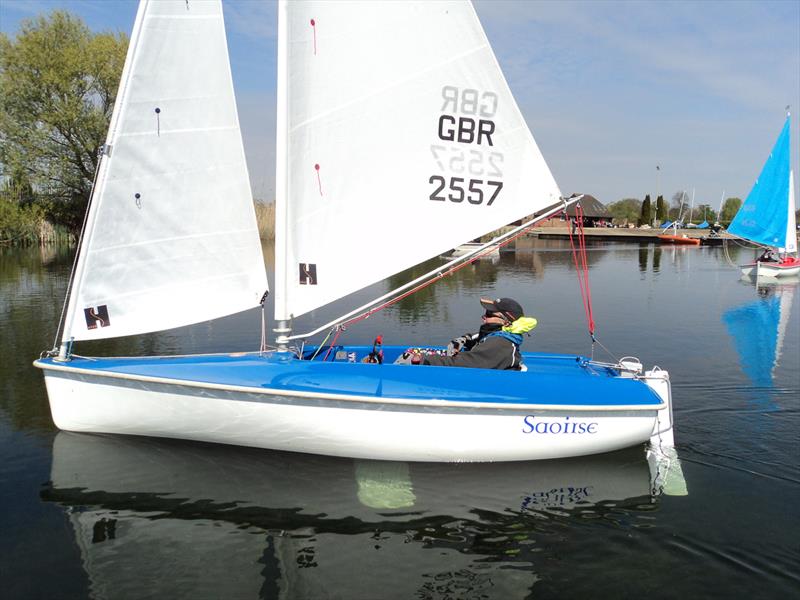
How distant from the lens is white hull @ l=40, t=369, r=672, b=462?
5867 millimetres

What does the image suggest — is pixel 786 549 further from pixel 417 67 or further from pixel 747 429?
pixel 417 67

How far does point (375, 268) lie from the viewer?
662 centimetres

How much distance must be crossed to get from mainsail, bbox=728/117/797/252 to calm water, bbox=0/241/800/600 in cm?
2327

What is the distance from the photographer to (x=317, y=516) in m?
5.37

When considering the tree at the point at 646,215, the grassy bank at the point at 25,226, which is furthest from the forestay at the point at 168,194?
the tree at the point at 646,215

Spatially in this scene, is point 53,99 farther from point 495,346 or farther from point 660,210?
point 660,210

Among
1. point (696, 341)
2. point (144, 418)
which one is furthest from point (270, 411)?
point (696, 341)

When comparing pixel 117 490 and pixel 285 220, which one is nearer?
pixel 117 490

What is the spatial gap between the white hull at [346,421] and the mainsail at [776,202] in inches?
1068

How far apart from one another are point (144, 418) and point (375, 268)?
10.1 ft

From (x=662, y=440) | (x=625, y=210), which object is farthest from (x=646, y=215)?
(x=662, y=440)

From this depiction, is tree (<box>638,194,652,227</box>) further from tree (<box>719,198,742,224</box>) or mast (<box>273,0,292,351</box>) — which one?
mast (<box>273,0,292,351</box>)

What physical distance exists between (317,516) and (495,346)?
102 inches

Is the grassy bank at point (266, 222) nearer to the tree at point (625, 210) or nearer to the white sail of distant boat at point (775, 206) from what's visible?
the white sail of distant boat at point (775, 206)
